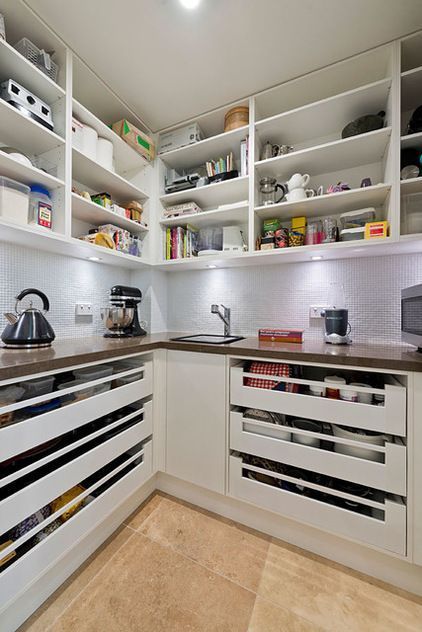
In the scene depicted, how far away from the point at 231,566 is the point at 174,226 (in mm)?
2060

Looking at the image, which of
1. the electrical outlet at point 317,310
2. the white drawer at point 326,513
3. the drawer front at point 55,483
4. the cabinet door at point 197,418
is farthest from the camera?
the electrical outlet at point 317,310

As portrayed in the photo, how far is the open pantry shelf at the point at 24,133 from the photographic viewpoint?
3.68ft

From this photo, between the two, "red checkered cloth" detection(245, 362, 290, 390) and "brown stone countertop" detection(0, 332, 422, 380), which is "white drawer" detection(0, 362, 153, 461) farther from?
"red checkered cloth" detection(245, 362, 290, 390)

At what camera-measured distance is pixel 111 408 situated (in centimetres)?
119

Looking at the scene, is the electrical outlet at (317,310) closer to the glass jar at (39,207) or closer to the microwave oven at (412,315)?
the microwave oven at (412,315)

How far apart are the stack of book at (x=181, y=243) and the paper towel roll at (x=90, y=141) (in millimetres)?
670

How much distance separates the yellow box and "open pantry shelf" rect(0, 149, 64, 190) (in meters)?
1.58

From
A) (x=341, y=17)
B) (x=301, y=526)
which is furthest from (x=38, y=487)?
(x=341, y=17)

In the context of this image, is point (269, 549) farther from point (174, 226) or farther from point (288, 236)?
point (174, 226)

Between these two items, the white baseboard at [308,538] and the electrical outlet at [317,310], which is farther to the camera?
the electrical outlet at [317,310]

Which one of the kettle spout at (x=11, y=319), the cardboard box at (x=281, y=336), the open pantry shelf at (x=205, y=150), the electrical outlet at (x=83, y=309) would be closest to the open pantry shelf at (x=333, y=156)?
the open pantry shelf at (x=205, y=150)

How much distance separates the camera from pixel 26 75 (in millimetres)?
1190

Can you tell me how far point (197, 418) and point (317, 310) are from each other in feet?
3.42

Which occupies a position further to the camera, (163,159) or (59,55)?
(163,159)
